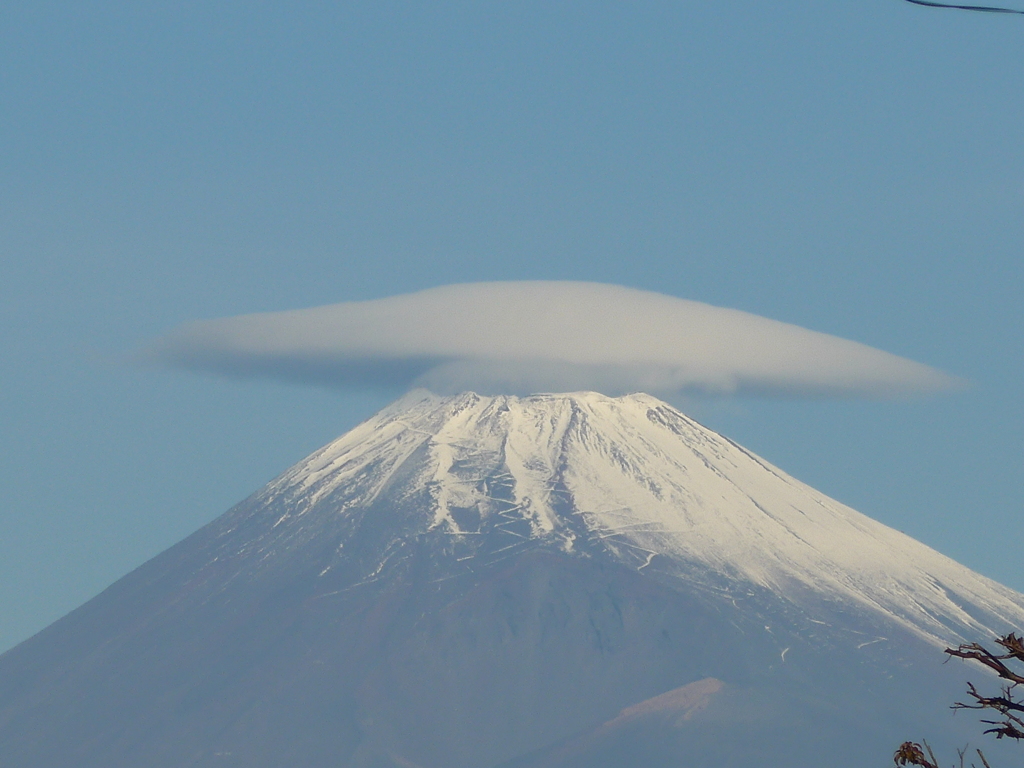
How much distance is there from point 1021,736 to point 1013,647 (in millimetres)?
825

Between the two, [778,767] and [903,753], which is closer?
[903,753]

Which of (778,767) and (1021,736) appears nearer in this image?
(1021,736)

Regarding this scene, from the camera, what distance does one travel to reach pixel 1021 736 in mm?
9977

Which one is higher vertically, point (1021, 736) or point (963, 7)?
point (963, 7)

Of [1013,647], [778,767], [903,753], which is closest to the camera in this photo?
[1013,647]

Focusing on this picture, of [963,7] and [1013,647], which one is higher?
[963,7]

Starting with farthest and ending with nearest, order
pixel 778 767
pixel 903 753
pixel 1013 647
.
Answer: pixel 778 767 < pixel 903 753 < pixel 1013 647

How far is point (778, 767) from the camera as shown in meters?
200

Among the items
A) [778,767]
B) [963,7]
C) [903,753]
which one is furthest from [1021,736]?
[778,767]

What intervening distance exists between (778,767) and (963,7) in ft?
646

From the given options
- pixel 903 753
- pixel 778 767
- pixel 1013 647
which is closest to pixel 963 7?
pixel 1013 647

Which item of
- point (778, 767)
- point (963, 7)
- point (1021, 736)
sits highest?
point (778, 767)

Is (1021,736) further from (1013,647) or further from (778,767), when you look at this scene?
(778,767)

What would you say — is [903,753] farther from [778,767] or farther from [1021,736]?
[778,767]
